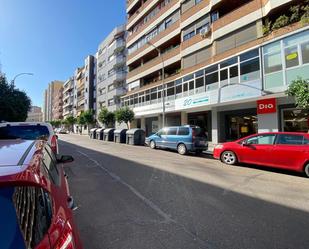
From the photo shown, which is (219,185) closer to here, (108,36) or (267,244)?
(267,244)

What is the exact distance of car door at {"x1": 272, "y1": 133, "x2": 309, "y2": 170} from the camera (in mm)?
8703

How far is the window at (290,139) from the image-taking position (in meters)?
8.96

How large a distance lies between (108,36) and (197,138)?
42.5 meters

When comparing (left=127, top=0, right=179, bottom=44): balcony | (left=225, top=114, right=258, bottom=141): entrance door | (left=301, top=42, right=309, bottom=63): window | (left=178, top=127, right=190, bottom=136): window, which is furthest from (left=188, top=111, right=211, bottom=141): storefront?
(left=127, top=0, right=179, bottom=44): balcony

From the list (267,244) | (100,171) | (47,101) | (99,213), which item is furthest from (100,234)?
(47,101)

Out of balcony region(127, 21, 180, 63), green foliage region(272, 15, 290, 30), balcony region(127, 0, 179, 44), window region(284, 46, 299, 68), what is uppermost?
balcony region(127, 0, 179, 44)

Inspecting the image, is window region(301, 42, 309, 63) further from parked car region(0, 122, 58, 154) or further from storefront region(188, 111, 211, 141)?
parked car region(0, 122, 58, 154)

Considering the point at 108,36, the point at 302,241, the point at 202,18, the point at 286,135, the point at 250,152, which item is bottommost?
the point at 302,241

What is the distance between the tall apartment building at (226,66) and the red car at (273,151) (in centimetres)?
653

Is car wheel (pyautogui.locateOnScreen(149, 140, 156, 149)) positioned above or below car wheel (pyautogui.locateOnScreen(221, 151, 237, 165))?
above

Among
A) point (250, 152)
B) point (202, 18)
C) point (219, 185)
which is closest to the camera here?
point (219, 185)

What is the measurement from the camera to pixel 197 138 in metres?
15.1

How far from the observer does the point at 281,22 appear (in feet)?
51.4

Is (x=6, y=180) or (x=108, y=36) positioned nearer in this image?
(x=6, y=180)
